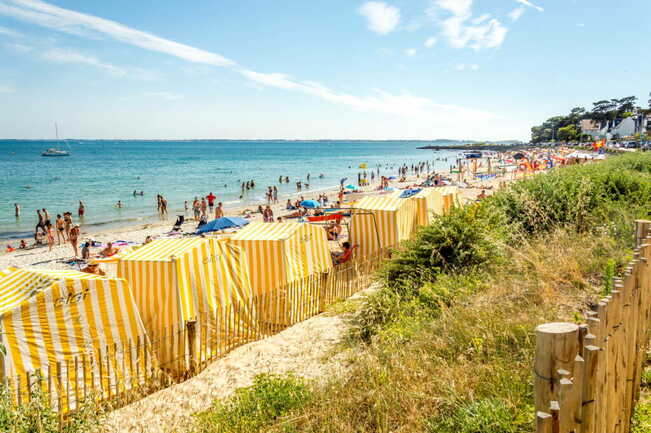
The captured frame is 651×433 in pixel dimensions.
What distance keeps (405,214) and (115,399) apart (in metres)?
9.12

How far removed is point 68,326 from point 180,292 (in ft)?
5.33

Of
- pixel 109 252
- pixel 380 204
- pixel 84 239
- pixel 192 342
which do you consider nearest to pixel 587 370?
pixel 192 342

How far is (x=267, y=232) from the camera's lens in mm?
9219

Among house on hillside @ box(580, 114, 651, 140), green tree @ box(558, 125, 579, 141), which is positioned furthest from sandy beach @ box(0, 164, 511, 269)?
green tree @ box(558, 125, 579, 141)

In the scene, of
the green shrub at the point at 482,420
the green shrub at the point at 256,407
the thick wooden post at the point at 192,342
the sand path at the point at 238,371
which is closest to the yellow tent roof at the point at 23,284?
the thick wooden post at the point at 192,342

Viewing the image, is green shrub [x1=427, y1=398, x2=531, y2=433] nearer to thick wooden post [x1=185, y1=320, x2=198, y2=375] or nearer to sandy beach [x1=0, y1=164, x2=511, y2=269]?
thick wooden post [x1=185, y1=320, x2=198, y2=375]

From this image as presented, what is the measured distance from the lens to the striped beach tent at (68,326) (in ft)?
16.7

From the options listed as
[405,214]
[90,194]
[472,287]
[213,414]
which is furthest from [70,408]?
[90,194]

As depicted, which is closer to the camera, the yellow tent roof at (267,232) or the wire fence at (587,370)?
the wire fence at (587,370)

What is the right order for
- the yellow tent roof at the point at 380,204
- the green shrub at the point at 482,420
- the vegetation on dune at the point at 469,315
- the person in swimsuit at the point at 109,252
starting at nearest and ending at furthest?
the green shrub at the point at 482,420 < the vegetation on dune at the point at 469,315 < the yellow tent roof at the point at 380,204 < the person in swimsuit at the point at 109,252

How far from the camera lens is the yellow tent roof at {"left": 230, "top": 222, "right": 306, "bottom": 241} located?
8898 mm

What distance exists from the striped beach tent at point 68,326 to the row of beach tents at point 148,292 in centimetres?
1

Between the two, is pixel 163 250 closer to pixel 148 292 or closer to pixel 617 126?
pixel 148 292

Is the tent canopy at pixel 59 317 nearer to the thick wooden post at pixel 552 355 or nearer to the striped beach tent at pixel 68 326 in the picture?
the striped beach tent at pixel 68 326
